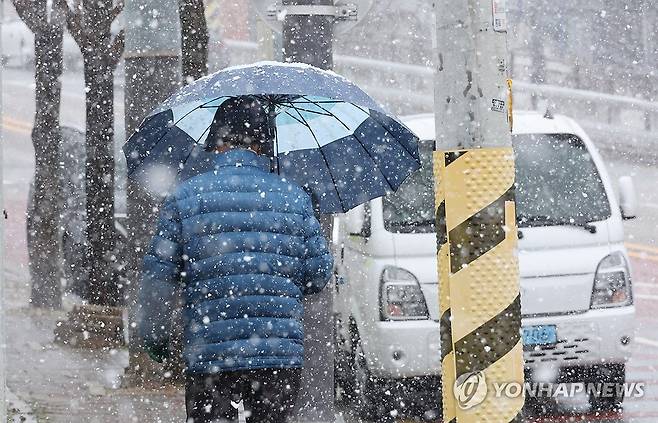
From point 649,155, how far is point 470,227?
22005 mm

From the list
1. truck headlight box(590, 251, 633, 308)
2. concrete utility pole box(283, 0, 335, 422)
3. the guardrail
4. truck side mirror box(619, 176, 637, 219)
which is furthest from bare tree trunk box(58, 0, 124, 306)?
the guardrail

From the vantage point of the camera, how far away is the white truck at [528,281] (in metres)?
9.37

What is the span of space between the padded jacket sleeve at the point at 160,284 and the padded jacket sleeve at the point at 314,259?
1.58ft

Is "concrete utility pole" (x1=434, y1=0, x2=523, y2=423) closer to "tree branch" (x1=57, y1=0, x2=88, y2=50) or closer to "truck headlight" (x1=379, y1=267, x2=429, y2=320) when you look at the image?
"truck headlight" (x1=379, y1=267, x2=429, y2=320)

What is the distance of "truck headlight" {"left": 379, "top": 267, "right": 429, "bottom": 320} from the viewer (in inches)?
370

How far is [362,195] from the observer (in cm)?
649

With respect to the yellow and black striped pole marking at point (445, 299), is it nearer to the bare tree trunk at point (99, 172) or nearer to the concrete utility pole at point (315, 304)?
the concrete utility pole at point (315, 304)

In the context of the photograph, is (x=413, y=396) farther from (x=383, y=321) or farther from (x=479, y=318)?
(x=479, y=318)

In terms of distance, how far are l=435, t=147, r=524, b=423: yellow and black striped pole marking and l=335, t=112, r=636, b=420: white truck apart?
430 cm

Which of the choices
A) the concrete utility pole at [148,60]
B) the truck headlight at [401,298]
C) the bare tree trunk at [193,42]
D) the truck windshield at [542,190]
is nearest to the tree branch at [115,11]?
the bare tree trunk at [193,42]

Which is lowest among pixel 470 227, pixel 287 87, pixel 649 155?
pixel 649 155

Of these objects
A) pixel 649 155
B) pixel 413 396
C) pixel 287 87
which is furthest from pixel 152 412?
pixel 649 155

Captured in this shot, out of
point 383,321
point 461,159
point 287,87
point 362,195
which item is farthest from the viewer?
point 383,321

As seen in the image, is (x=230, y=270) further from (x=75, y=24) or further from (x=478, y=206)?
(x=75, y=24)
